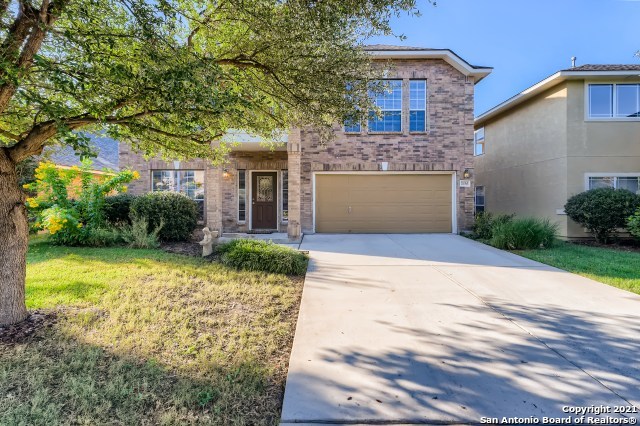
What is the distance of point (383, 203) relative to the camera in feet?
41.0

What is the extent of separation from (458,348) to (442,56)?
38.5 feet

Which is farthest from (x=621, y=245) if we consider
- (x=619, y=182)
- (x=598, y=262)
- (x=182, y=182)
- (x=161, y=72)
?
(x=182, y=182)

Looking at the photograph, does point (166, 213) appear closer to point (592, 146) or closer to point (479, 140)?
point (592, 146)

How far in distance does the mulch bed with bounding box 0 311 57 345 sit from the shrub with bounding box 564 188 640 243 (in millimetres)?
13522

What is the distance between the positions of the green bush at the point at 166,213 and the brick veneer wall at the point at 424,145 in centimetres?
428

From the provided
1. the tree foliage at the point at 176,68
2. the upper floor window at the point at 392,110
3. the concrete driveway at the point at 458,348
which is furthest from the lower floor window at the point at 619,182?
the tree foliage at the point at 176,68

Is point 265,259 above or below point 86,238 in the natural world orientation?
below

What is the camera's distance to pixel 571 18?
13.1 meters

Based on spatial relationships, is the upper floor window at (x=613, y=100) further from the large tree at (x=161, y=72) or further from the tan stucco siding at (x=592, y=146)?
the large tree at (x=161, y=72)

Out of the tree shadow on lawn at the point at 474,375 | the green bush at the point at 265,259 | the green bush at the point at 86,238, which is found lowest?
the tree shadow on lawn at the point at 474,375

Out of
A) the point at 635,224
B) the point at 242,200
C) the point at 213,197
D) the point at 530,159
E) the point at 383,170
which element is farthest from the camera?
the point at 530,159

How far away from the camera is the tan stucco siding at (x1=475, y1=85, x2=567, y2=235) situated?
1202 cm

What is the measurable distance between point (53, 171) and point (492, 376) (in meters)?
10.9

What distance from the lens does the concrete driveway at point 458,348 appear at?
252 centimetres
